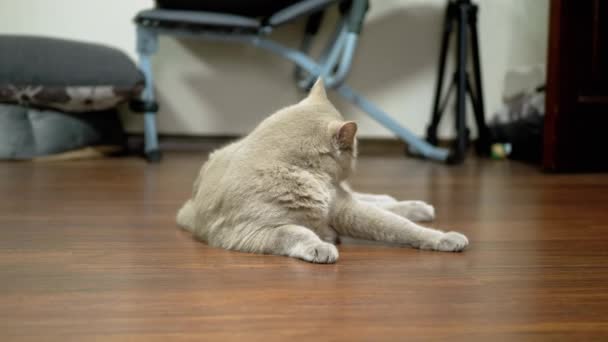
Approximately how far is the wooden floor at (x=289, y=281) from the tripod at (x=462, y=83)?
1.16m

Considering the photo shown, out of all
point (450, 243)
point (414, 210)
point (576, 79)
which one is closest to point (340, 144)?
point (450, 243)

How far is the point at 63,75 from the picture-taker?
273 cm

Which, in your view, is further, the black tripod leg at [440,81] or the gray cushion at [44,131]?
the black tripod leg at [440,81]

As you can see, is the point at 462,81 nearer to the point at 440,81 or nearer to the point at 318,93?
the point at 440,81

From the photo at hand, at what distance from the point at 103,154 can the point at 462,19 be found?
1.72 m

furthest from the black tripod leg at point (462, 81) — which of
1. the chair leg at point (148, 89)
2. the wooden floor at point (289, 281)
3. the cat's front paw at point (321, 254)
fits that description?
the cat's front paw at point (321, 254)

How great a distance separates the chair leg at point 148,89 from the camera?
109 inches

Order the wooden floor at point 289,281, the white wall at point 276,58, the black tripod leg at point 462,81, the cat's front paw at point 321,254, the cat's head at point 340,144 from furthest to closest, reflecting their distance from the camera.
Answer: the white wall at point 276,58, the black tripod leg at point 462,81, the cat's head at point 340,144, the cat's front paw at point 321,254, the wooden floor at point 289,281

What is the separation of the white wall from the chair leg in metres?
0.37

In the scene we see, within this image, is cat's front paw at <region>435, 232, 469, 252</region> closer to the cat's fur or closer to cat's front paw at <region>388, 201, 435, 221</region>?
the cat's fur

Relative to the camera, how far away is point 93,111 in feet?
9.54

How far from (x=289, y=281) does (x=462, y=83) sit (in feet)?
7.21

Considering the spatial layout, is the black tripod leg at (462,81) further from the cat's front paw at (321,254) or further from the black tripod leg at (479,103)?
the cat's front paw at (321,254)

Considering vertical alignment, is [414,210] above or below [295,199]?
below
